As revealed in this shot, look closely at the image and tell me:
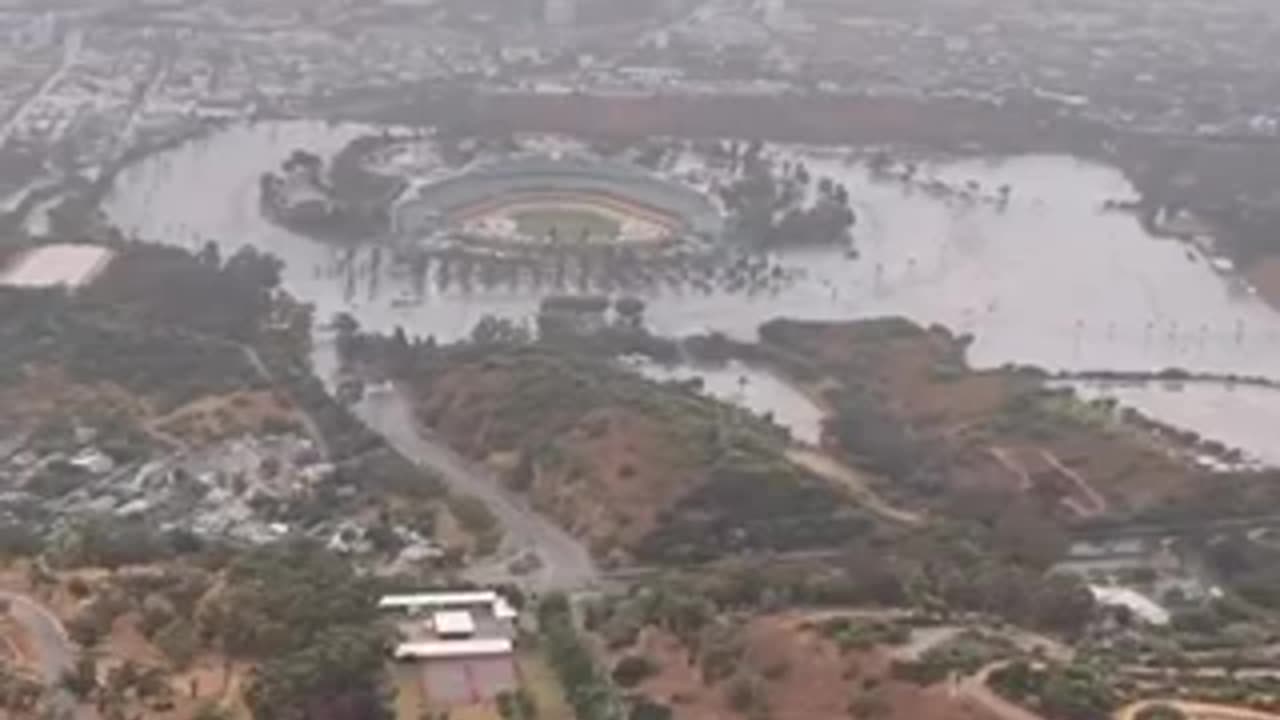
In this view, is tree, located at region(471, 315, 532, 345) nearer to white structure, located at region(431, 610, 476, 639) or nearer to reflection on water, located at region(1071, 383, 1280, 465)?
reflection on water, located at region(1071, 383, 1280, 465)

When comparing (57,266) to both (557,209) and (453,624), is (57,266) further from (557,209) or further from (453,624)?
(453,624)

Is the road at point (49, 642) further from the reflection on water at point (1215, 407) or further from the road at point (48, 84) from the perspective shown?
the road at point (48, 84)

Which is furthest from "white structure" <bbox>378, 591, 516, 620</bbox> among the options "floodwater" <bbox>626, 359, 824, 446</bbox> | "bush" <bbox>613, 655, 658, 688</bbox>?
"floodwater" <bbox>626, 359, 824, 446</bbox>

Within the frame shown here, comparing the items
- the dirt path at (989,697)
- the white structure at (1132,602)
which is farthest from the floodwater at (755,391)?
the dirt path at (989,697)

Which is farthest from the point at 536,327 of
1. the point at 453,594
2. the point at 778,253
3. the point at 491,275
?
the point at 453,594

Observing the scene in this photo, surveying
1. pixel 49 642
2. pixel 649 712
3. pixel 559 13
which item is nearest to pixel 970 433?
pixel 649 712
